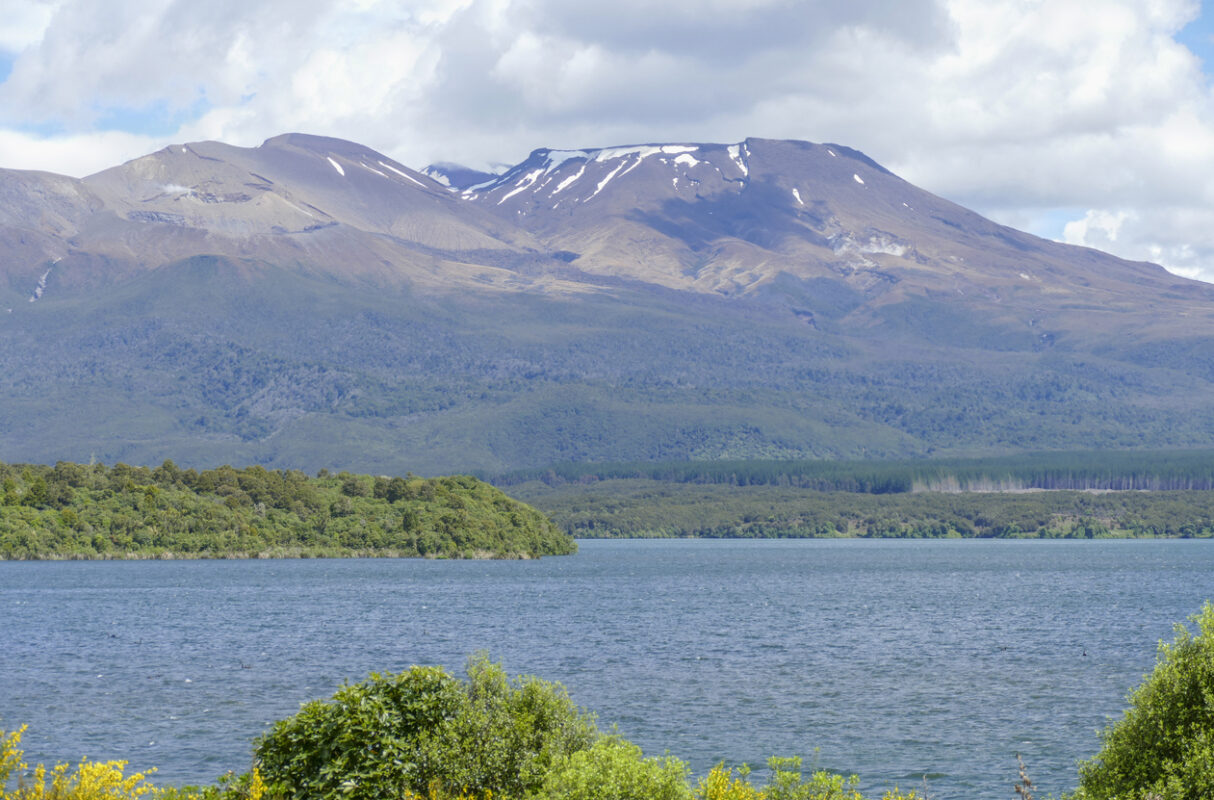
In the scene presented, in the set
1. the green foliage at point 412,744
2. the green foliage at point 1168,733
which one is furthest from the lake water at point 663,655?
the green foliage at point 412,744

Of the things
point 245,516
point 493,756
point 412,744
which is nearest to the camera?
point 412,744

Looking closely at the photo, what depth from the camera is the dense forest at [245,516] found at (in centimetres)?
13638

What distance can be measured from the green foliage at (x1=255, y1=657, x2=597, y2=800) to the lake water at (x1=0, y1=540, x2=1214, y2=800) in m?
13.6

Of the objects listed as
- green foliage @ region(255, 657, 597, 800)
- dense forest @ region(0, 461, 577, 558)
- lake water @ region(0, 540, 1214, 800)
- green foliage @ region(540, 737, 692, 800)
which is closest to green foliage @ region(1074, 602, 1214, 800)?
green foliage @ region(540, 737, 692, 800)

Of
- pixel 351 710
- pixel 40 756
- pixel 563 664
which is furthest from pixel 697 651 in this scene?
pixel 351 710

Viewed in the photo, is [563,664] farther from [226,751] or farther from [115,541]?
[115,541]

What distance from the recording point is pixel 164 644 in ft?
206

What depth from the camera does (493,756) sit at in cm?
2203

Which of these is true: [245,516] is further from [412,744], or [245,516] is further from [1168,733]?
[1168,733]

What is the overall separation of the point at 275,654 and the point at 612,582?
182 ft

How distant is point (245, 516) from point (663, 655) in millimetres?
94289

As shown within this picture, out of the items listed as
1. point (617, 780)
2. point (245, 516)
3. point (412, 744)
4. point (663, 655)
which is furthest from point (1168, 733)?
point (245, 516)

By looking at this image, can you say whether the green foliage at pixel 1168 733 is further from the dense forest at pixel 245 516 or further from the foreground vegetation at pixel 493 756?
the dense forest at pixel 245 516

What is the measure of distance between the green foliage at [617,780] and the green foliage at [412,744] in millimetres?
1980
